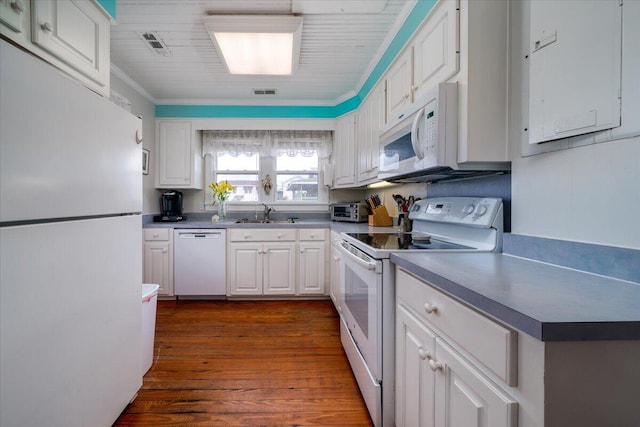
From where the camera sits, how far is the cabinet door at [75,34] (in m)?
1.17

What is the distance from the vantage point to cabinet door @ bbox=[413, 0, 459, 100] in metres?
1.35

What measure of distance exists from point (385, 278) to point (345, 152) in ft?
7.70

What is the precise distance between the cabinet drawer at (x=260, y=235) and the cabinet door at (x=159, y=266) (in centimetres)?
75

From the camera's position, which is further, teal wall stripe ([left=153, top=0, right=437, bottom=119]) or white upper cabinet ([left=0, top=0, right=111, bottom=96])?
teal wall stripe ([left=153, top=0, right=437, bottom=119])

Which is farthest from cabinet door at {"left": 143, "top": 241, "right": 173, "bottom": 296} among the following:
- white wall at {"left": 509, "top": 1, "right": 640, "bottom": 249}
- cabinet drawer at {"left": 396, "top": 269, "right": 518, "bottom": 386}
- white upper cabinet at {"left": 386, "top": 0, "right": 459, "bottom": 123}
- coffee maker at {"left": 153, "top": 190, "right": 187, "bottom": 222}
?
white wall at {"left": 509, "top": 1, "right": 640, "bottom": 249}

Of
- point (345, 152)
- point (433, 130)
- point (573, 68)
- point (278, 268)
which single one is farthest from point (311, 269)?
point (573, 68)

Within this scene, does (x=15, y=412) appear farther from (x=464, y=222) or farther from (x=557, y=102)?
(x=557, y=102)

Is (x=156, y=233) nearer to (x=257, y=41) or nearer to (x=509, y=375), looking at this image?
(x=257, y=41)

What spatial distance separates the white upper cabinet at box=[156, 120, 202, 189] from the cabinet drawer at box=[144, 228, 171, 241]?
63 centimetres

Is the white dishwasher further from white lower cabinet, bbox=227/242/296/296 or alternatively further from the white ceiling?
the white ceiling

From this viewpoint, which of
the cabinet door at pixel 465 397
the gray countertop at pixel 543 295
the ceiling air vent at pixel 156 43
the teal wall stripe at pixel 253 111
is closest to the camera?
the gray countertop at pixel 543 295

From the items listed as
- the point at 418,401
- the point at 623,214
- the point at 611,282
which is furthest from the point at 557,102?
the point at 418,401

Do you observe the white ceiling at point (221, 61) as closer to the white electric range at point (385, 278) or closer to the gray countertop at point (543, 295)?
the white electric range at point (385, 278)

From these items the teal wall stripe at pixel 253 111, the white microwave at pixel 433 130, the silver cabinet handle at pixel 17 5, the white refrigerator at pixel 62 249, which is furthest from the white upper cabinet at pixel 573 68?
the teal wall stripe at pixel 253 111
